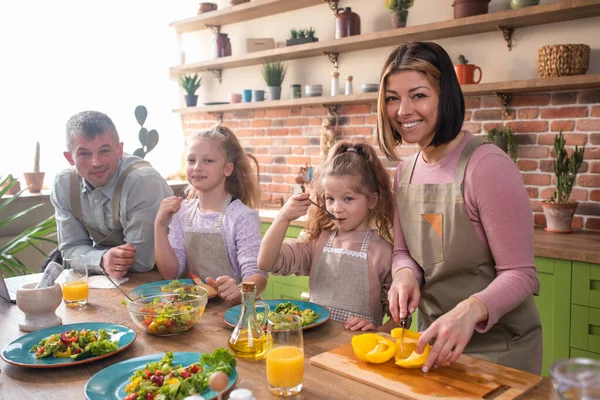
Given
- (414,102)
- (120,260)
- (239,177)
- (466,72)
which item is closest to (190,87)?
(466,72)

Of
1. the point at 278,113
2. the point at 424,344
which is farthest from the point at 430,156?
the point at 278,113

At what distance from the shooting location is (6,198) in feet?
12.7

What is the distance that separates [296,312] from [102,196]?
1302mm

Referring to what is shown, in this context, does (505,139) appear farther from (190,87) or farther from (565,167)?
(190,87)

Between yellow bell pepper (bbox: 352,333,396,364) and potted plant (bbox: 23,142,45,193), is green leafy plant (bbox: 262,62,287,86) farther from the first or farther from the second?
yellow bell pepper (bbox: 352,333,396,364)

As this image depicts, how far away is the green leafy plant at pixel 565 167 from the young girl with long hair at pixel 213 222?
1.68 m

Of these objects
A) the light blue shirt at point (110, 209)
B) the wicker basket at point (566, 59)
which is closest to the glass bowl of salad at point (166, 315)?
the light blue shirt at point (110, 209)

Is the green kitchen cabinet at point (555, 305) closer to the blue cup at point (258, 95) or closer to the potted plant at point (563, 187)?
the potted plant at point (563, 187)

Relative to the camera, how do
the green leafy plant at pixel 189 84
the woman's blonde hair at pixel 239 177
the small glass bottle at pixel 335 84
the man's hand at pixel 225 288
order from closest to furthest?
the man's hand at pixel 225 288
the woman's blonde hair at pixel 239 177
the small glass bottle at pixel 335 84
the green leafy plant at pixel 189 84

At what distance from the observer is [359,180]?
1893 millimetres

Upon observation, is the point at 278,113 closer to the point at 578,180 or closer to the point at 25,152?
the point at 25,152

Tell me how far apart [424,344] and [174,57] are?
4.70 metres

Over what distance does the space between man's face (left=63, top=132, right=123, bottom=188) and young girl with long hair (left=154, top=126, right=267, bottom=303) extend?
40cm

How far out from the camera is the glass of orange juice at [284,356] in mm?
1072
